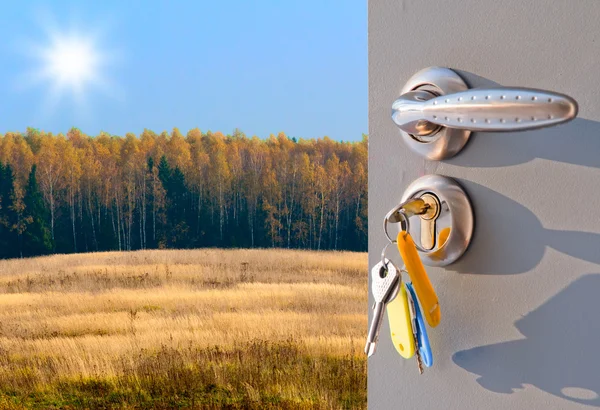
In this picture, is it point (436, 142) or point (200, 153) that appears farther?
point (200, 153)

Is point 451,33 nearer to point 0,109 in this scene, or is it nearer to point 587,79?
point 587,79

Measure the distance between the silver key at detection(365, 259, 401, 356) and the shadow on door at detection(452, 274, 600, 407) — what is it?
0.13 feet

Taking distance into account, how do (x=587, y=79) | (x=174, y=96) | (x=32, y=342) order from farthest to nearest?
(x=174, y=96)
(x=32, y=342)
(x=587, y=79)

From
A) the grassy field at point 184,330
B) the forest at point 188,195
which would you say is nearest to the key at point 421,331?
the grassy field at point 184,330

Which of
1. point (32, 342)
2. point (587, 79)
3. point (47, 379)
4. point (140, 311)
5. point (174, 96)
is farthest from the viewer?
point (174, 96)

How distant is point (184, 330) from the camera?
3.26m

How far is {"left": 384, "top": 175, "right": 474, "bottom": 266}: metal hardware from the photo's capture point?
8.6 inches

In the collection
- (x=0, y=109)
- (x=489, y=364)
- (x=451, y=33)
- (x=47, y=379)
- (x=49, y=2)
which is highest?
(x=49, y=2)

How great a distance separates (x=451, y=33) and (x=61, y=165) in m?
4.80

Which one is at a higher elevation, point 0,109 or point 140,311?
point 0,109

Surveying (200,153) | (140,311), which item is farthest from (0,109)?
(140,311)

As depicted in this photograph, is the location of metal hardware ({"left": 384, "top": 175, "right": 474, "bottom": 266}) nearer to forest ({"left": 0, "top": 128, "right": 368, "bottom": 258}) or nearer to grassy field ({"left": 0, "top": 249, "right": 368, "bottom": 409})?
grassy field ({"left": 0, "top": 249, "right": 368, "bottom": 409})

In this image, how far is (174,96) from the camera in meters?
5.11

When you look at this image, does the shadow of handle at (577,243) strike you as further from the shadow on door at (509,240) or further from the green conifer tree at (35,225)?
the green conifer tree at (35,225)
